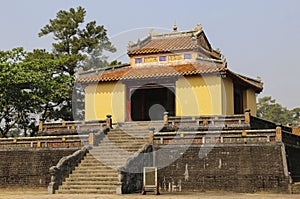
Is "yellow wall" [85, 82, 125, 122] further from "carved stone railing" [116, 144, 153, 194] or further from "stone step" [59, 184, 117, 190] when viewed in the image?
"stone step" [59, 184, 117, 190]

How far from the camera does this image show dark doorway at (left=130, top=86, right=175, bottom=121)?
2505cm

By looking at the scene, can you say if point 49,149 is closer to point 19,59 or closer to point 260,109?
point 19,59

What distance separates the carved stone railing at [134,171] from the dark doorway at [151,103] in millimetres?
6925

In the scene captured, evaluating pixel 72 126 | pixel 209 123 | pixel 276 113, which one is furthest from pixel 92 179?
pixel 276 113

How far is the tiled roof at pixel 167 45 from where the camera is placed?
25.2m

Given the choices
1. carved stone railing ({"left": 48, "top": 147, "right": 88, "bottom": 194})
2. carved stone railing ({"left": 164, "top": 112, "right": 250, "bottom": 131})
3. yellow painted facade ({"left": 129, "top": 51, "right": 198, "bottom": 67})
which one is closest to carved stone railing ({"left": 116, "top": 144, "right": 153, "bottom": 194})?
carved stone railing ({"left": 48, "top": 147, "right": 88, "bottom": 194})

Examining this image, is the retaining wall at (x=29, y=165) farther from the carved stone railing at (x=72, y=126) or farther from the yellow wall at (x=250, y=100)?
the yellow wall at (x=250, y=100)

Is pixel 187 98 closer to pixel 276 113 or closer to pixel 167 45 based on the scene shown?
pixel 167 45

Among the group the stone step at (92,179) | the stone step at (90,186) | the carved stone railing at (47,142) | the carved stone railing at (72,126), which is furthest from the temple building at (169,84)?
the stone step at (90,186)

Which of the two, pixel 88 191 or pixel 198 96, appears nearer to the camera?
pixel 88 191

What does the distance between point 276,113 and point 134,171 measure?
48.7m

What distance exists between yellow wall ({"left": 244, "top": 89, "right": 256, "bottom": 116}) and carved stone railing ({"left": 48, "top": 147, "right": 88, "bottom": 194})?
435 inches

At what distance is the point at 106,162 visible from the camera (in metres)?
17.7

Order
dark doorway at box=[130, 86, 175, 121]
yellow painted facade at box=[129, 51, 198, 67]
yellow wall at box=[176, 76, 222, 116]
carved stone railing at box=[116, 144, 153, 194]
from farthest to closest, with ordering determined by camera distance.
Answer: dark doorway at box=[130, 86, 175, 121] < yellow painted facade at box=[129, 51, 198, 67] < yellow wall at box=[176, 76, 222, 116] < carved stone railing at box=[116, 144, 153, 194]
